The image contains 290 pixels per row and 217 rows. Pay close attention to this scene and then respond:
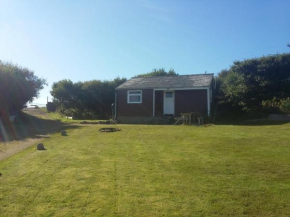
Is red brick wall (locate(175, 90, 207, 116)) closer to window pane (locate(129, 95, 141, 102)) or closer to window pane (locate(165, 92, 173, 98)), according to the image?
window pane (locate(165, 92, 173, 98))

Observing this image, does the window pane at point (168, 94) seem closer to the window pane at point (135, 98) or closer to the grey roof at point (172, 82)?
the grey roof at point (172, 82)

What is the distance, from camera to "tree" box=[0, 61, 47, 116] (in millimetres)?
21922

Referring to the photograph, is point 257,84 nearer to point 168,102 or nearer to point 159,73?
point 168,102

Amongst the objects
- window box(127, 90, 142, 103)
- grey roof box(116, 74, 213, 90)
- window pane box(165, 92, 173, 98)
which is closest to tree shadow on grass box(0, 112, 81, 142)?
window box(127, 90, 142, 103)

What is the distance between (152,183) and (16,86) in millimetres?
21453

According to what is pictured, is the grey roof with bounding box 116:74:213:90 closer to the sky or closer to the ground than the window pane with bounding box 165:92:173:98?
closer to the sky

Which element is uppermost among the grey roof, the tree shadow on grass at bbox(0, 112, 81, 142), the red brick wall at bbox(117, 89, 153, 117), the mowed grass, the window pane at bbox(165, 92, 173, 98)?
the grey roof

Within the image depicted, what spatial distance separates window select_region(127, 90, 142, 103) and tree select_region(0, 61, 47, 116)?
966 centimetres

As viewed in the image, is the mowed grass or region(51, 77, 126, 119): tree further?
region(51, 77, 126, 119): tree

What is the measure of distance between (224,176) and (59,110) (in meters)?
35.0

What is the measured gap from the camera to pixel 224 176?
16.7ft

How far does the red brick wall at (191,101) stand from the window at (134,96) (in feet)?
10.3

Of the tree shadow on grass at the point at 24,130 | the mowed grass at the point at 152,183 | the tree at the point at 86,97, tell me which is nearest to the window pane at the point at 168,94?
the tree shadow on grass at the point at 24,130

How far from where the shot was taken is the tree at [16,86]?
21.9m
